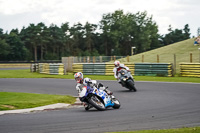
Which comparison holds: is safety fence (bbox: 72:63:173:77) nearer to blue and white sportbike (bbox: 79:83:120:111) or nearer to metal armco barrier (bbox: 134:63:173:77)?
metal armco barrier (bbox: 134:63:173:77)

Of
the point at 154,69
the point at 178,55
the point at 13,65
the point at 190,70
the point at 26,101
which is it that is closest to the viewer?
the point at 26,101

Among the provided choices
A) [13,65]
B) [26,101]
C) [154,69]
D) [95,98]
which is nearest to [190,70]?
[154,69]

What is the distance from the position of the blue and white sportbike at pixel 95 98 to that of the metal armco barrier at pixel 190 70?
18.2 metres

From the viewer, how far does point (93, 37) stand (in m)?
130

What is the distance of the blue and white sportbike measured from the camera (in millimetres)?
12367

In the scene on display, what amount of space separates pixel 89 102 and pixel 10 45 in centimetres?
9816

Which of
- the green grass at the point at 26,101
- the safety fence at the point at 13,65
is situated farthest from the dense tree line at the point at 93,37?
the green grass at the point at 26,101

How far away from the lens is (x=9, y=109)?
13289mm

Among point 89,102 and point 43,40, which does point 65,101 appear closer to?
point 89,102

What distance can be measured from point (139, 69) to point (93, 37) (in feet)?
320

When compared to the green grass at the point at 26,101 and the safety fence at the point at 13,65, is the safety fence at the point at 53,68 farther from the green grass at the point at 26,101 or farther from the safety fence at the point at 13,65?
the safety fence at the point at 13,65

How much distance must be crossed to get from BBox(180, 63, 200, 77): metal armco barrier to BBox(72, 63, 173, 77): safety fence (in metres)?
1.10

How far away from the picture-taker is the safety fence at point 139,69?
3195 cm

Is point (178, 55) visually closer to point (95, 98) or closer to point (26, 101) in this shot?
point (26, 101)
